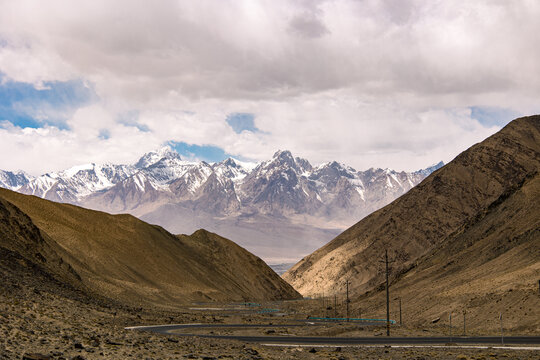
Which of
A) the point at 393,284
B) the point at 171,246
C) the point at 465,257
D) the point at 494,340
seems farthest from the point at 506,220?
the point at 171,246

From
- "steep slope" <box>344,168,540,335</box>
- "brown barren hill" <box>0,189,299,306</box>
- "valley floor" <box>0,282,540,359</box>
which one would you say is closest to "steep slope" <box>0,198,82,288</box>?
"brown barren hill" <box>0,189,299,306</box>

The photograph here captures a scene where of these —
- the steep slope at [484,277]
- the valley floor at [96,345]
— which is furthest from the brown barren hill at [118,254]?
the steep slope at [484,277]

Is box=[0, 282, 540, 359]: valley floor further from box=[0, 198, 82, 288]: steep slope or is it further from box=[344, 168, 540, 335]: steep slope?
box=[344, 168, 540, 335]: steep slope

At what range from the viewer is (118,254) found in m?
138

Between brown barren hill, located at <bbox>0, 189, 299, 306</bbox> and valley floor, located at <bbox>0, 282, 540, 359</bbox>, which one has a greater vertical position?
brown barren hill, located at <bbox>0, 189, 299, 306</bbox>

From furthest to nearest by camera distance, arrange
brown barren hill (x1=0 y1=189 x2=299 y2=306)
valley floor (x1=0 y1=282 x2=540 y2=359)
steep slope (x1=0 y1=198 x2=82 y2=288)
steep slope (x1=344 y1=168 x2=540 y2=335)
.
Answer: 1. brown barren hill (x1=0 y1=189 x2=299 y2=306)
2. steep slope (x1=344 y1=168 x2=540 y2=335)
3. steep slope (x1=0 y1=198 x2=82 y2=288)
4. valley floor (x1=0 y1=282 x2=540 y2=359)

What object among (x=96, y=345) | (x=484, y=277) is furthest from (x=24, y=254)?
(x=484, y=277)

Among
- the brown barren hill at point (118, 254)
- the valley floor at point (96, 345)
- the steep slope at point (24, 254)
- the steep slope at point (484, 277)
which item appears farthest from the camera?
the brown barren hill at point (118, 254)

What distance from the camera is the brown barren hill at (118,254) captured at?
87.2m

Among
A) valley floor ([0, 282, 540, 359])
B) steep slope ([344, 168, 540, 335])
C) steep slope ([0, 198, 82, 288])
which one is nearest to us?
valley floor ([0, 282, 540, 359])

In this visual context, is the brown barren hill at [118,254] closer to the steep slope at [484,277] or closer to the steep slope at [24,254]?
the steep slope at [24,254]

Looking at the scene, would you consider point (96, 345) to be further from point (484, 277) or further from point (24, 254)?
point (484, 277)

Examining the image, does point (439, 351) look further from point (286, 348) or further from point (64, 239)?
point (64, 239)

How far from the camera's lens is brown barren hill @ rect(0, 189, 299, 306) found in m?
87.2
